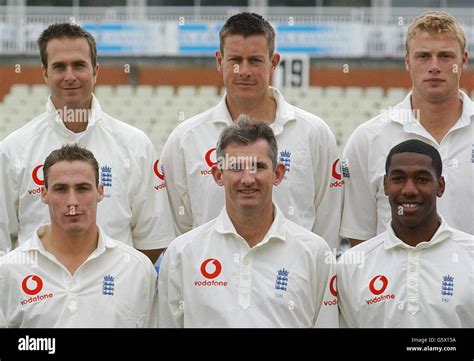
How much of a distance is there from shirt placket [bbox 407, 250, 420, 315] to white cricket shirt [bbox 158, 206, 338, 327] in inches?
15.6

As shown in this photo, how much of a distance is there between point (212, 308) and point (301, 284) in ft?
1.50

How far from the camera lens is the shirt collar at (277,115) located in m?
6.59

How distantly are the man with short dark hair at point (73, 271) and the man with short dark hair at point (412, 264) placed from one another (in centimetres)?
107

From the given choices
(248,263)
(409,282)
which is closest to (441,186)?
(409,282)

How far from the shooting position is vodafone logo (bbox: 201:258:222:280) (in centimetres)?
579

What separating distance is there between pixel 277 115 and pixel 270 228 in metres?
0.98

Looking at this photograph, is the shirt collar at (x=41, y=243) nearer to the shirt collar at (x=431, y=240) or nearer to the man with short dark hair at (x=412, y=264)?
the man with short dark hair at (x=412, y=264)

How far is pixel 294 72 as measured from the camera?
70.2 ft

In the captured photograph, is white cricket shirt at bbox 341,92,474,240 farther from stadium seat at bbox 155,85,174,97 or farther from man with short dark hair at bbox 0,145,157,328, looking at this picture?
stadium seat at bbox 155,85,174,97

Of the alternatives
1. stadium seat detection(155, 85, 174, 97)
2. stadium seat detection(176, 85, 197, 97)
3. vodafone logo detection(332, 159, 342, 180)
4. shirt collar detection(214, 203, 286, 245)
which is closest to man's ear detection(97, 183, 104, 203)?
shirt collar detection(214, 203, 286, 245)

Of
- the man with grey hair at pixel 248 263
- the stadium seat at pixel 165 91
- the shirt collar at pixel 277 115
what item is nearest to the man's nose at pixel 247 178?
the man with grey hair at pixel 248 263

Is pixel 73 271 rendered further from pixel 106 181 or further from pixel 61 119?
pixel 61 119

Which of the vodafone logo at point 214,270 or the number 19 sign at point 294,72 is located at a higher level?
the number 19 sign at point 294,72
